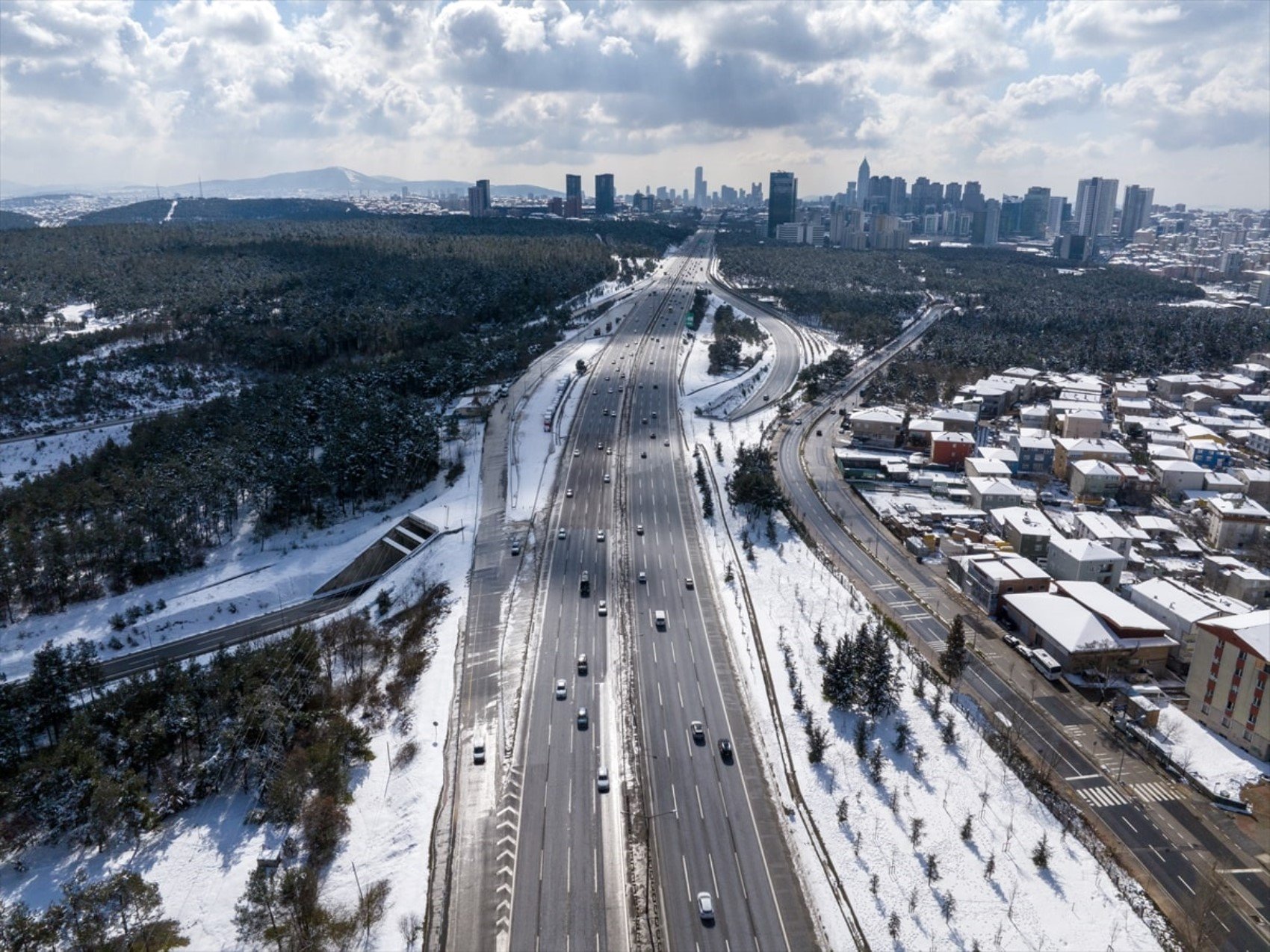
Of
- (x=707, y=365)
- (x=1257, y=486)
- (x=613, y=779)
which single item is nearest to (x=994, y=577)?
(x=613, y=779)

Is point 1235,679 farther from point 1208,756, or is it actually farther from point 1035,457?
point 1035,457

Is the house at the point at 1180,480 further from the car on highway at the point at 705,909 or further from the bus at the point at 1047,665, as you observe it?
the car on highway at the point at 705,909

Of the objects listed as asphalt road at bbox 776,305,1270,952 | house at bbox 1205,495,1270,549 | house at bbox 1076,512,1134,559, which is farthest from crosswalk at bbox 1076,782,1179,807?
house at bbox 1205,495,1270,549

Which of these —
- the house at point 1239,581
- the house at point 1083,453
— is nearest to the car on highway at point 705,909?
the house at point 1239,581

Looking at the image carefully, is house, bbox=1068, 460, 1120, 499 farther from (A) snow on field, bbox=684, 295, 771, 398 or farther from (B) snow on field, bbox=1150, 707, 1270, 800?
(A) snow on field, bbox=684, 295, 771, 398

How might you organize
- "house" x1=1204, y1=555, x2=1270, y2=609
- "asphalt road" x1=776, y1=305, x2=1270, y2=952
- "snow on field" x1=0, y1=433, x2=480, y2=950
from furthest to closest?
"house" x1=1204, y1=555, x2=1270, y2=609, "asphalt road" x1=776, y1=305, x2=1270, y2=952, "snow on field" x1=0, y1=433, x2=480, y2=950

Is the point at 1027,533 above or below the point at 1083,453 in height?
below

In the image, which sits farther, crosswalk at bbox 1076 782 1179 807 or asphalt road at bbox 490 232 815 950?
crosswalk at bbox 1076 782 1179 807
